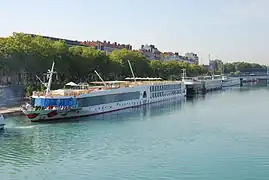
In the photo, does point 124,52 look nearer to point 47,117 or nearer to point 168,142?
point 47,117

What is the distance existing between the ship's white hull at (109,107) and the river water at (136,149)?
1477 millimetres

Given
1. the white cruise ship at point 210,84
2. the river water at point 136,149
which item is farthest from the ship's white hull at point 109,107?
the white cruise ship at point 210,84

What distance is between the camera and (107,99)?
1933 inches

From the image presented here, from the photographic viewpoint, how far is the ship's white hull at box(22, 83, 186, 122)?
127 feet

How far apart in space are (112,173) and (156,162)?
122 inches

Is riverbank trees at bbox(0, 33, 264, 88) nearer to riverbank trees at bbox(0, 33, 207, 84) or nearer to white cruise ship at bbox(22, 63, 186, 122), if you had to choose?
riverbank trees at bbox(0, 33, 207, 84)

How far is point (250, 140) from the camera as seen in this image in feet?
101

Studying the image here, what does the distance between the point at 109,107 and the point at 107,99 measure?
1.03 metres

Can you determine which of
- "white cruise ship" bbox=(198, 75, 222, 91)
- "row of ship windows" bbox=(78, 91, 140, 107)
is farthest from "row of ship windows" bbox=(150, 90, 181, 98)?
"white cruise ship" bbox=(198, 75, 222, 91)

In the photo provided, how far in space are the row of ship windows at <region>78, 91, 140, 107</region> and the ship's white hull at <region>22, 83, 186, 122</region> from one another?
0.34 metres

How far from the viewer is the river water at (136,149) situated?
22.4 m

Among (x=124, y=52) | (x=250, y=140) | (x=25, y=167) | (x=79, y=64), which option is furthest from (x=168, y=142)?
(x=124, y=52)

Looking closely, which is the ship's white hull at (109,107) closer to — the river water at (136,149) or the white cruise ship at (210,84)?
the river water at (136,149)

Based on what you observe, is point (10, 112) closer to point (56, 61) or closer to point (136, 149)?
point (136, 149)
